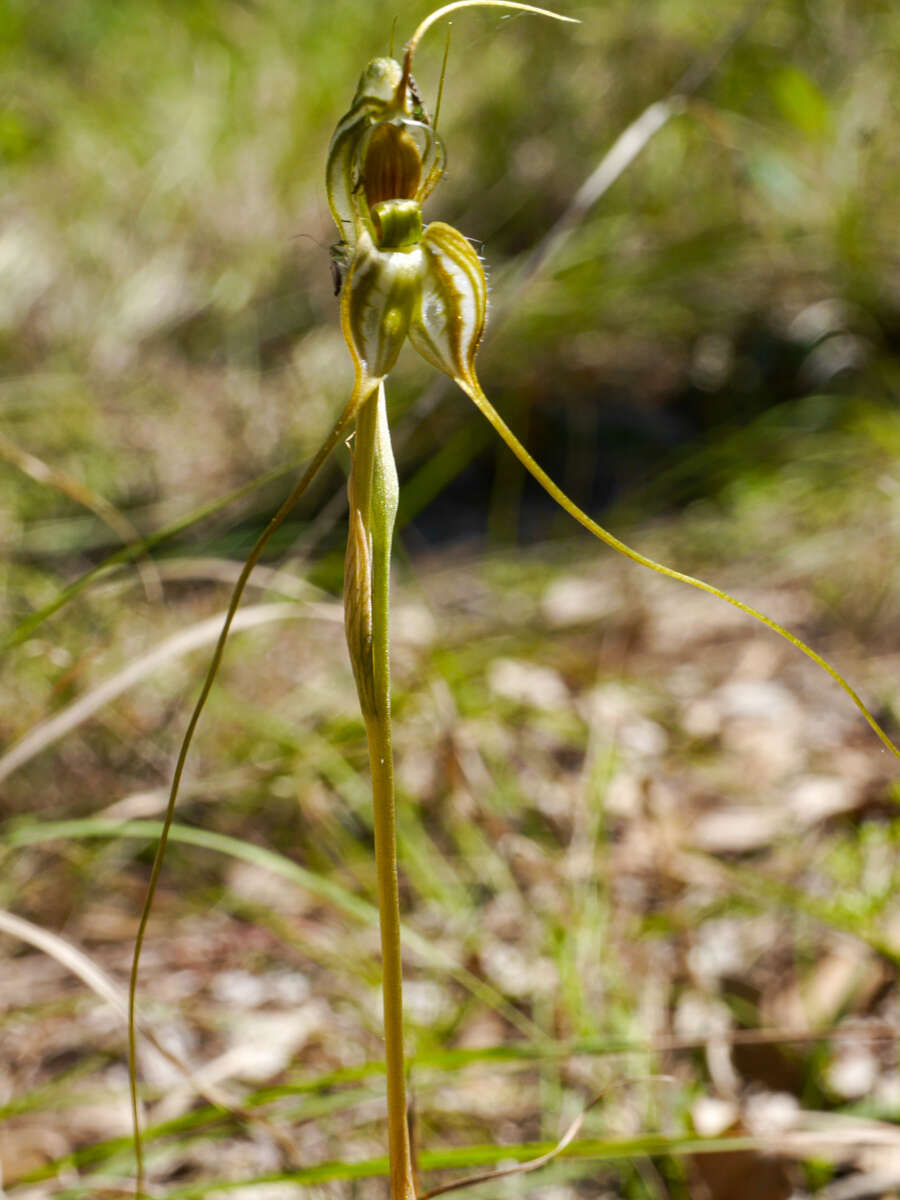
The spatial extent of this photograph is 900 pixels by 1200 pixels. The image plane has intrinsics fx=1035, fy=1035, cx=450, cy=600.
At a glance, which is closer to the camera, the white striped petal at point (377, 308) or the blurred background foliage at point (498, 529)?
the white striped petal at point (377, 308)

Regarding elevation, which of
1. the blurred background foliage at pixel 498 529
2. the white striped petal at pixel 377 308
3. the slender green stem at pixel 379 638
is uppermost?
the blurred background foliage at pixel 498 529

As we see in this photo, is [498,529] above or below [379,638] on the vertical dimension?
above

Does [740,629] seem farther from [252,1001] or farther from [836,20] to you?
[836,20]

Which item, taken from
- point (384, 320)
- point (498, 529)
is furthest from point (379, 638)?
point (498, 529)

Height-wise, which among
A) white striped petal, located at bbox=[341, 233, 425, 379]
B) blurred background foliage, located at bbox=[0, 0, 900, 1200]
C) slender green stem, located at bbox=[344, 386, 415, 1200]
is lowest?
slender green stem, located at bbox=[344, 386, 415, 1200]

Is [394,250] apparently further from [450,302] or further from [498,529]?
[498,529]

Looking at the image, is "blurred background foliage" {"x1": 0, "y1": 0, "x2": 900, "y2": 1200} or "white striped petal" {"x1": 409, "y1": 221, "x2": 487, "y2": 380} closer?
"white striped petal" {"x1": 409, "y1": 221, "x2": 487, "y2": 380}
